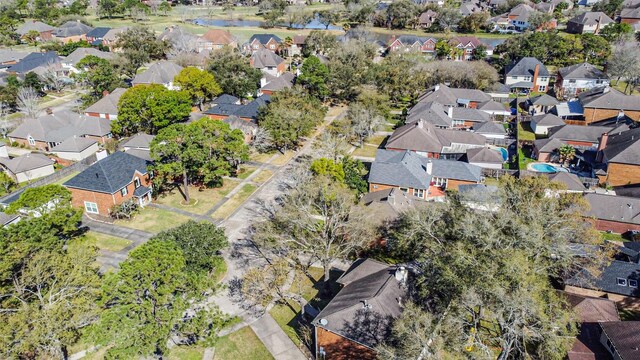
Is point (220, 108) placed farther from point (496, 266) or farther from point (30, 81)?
point (496, 266)

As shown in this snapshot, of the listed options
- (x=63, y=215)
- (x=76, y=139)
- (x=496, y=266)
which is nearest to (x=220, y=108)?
(x=76, y=139)

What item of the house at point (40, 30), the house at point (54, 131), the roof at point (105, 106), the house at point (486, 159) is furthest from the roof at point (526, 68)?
the house at point (40, 30)

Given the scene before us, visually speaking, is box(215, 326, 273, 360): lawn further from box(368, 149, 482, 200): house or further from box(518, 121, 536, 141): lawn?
box(518, 121, 536, 141): lawn

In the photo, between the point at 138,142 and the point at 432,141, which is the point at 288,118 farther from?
the point at 138,142

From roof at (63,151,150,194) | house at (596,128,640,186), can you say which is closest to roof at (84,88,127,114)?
roof at (63,151,150,194)

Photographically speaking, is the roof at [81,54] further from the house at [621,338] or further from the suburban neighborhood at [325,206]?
the house at [621,338]
